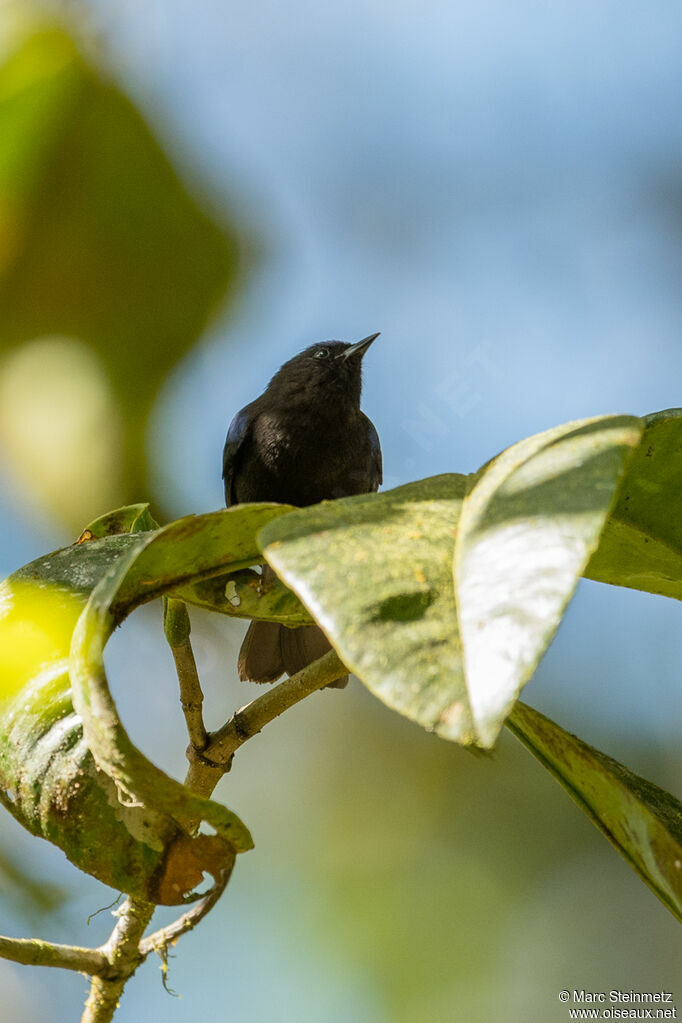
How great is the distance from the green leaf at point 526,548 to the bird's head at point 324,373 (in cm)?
237

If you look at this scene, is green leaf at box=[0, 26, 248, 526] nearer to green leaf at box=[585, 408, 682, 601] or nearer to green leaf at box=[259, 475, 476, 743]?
green leaf at box=[585, 408, 682, 601]

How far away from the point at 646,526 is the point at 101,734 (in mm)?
703

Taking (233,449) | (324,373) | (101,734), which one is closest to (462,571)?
(101,734)

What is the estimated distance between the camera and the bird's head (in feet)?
10.8

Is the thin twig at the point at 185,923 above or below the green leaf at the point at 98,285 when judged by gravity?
below

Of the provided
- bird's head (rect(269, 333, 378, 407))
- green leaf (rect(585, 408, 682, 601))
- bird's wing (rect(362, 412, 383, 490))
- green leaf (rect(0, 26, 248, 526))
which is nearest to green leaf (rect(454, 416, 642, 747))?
green leaf (rect(585, 408, 682, 601))

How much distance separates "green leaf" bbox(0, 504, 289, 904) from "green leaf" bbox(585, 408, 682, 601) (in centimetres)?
42

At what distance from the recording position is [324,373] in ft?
11.0

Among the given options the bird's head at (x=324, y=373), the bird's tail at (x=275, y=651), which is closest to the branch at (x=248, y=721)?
the bird's tail at (x=275, y=651)

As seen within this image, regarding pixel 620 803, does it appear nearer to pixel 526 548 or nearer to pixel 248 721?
pixel 526 548

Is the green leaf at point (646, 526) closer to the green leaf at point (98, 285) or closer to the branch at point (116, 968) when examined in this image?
the branch at point (116, 968)

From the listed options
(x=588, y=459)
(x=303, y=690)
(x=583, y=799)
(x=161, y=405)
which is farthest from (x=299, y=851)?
(x=588, y=459)

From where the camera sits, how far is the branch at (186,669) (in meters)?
1.36

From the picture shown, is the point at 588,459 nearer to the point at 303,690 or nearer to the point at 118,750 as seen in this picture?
the point at 118,750
